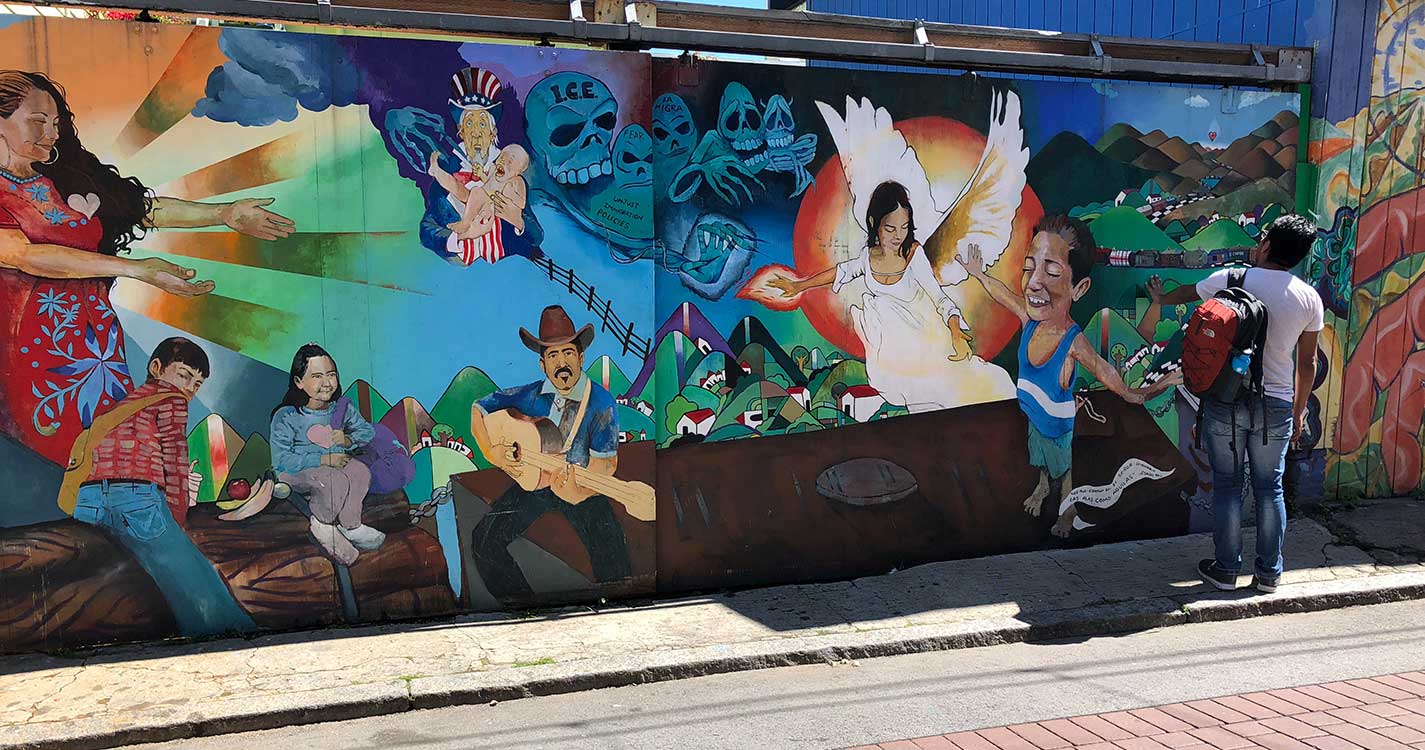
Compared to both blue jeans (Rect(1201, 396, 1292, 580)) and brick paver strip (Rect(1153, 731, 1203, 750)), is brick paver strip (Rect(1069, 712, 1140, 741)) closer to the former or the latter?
brick paver strip (Rect(1153, 731, 1203, 750))

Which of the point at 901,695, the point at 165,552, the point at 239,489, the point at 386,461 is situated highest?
the point at 386,461

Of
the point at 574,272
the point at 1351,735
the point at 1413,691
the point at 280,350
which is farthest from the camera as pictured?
the point at 574,272

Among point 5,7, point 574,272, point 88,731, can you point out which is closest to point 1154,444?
point 574,272

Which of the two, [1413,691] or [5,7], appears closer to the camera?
[1413,691]

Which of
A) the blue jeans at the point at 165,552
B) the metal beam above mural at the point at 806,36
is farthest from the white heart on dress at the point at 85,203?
the blue jeans at the point at 165,552

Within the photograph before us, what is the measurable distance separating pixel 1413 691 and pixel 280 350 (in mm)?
5471

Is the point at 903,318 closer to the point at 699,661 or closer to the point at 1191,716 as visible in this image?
the point at 699,661

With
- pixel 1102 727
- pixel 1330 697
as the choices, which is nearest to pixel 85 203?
pixel 1102 727

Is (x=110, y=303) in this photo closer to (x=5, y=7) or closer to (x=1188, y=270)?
(x=5, y=7)

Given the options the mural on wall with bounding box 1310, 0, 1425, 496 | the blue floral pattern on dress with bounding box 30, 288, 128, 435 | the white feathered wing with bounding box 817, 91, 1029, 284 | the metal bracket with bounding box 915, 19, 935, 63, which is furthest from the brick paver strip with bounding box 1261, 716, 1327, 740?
the blue floral pattern on dress with bounding box 30, 288, 128, 435

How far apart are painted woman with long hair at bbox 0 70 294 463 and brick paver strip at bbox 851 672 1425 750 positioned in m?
3.98

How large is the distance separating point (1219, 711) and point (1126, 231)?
10.7 ft

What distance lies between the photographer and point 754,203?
594 centimetres

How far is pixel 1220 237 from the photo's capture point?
6840mm
